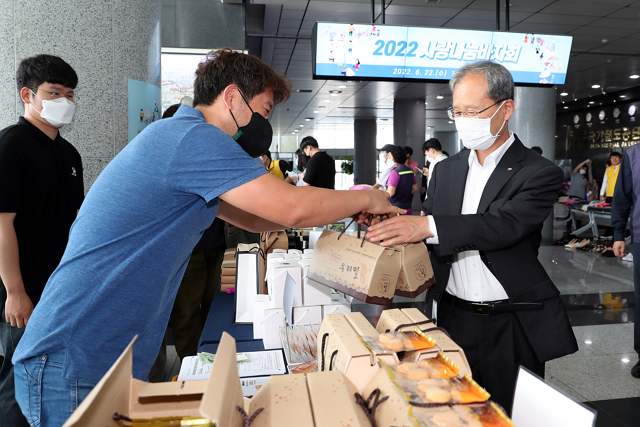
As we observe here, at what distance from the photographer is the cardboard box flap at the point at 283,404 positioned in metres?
0.84

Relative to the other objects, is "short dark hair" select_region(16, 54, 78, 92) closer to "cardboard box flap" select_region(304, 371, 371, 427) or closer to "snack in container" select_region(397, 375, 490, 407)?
"cardboard box flap" select_region(304, 371, 371, 427)

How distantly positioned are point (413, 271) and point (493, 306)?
1.09 feet

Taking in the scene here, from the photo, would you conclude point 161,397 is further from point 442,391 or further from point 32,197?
point 32,197

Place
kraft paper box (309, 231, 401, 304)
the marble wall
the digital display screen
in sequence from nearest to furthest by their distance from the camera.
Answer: kraft paper box (309, 231, 401, 304) → the marble wall → the digital display screen

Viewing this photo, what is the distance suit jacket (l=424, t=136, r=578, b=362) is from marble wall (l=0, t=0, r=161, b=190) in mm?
2184

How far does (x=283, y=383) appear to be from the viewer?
0.97 metres

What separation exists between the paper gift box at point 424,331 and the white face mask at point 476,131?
0.77 meters

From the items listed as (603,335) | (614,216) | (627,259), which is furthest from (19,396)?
(627,259)

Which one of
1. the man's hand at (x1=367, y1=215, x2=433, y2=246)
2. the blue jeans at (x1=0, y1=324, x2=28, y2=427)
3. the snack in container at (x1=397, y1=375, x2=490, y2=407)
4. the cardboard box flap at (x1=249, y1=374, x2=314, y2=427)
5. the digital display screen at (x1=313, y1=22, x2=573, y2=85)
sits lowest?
the blue jeans at (x1=0, y1=324, x2=28, y2=427)

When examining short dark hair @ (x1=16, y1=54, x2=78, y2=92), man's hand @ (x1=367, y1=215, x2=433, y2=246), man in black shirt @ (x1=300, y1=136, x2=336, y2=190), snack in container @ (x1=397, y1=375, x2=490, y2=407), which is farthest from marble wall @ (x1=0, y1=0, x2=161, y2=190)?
man in black shirt @ (x1=300, y1=136, x2=336, y2=190)

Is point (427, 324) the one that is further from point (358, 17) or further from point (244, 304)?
point (358, 17)

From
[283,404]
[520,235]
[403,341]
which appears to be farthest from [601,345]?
[283,404]

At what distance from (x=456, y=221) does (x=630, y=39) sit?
900cm

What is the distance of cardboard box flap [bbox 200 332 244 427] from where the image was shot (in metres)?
0.64
